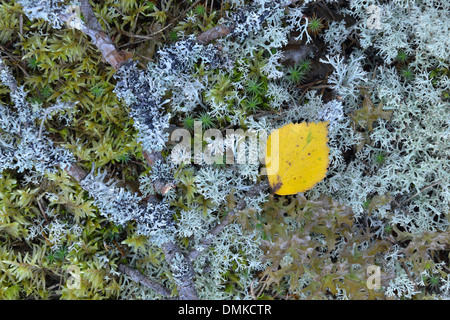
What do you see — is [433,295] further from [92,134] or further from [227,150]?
[92,134]

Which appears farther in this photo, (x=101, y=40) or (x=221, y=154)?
(x=221, y=154)

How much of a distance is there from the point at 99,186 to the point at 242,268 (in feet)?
3.07

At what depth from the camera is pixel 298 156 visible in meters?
2.05

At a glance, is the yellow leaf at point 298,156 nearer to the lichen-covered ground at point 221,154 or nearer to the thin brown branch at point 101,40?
the lichen-covered ground at point 221,154

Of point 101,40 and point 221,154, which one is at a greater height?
point 101,40

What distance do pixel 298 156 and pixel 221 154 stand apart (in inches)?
16.7

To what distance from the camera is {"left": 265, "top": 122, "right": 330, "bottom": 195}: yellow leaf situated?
2.04m

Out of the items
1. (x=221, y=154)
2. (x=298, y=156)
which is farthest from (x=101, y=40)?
(x=298, y=156)

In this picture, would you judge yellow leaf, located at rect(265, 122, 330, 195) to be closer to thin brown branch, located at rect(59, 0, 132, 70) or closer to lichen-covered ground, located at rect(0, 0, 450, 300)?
lichen-covered ground, located at rect(0, 0, 450, 300)

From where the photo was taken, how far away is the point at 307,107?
2.16m

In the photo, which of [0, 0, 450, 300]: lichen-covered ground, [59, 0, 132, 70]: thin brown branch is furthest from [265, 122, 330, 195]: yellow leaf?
[59, 0, 132, 70]: thin brown branch

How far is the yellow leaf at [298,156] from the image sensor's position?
204cm

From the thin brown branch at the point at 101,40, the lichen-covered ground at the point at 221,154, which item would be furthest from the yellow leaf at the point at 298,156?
the thin brown branch at the point at 101,40

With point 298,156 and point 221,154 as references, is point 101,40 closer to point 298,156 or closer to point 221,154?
point 221,154
